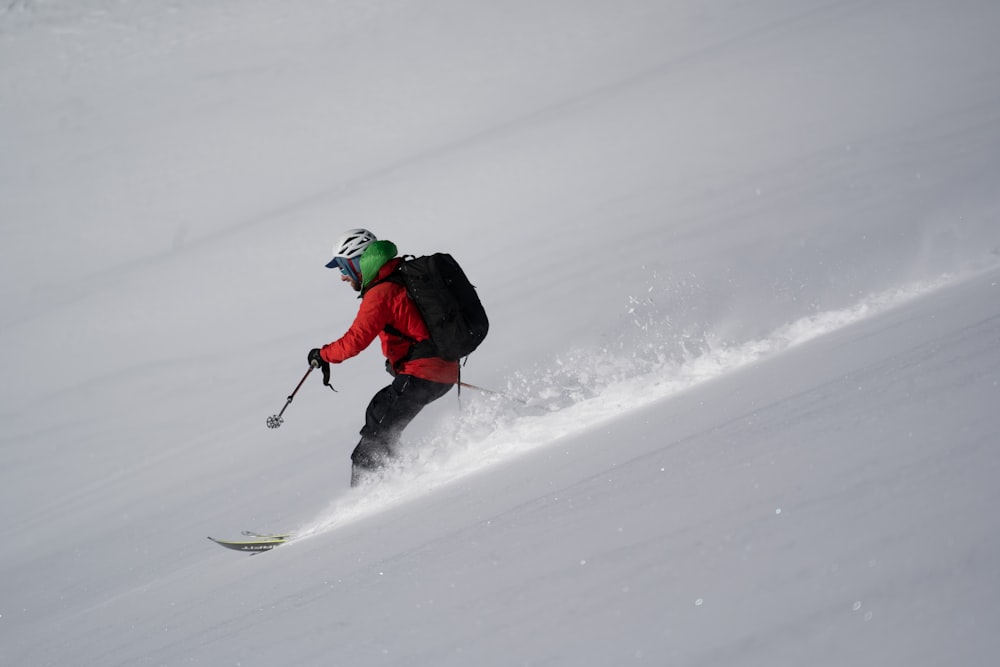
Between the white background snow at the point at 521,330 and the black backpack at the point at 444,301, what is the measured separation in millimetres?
732

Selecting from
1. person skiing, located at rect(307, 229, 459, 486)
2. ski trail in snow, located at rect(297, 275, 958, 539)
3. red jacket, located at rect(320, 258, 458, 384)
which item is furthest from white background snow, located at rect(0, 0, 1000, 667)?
red jacket, located at rect(320, 258, 458, 384)

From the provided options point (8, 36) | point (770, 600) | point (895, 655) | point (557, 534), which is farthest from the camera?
point (8, 36)

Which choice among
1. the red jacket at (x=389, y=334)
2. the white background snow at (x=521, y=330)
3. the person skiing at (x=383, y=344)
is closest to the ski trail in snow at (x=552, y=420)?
the white background snow at (x=521, y=330)

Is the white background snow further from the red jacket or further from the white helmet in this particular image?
the white helmet

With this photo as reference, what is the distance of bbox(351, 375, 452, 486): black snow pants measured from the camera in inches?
190

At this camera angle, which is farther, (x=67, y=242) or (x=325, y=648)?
(x=67, y=242)

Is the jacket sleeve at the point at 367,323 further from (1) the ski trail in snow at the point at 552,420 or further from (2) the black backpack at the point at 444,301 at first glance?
(1) the ski trail in snow at the point at 552,420

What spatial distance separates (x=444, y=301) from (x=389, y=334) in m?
0.44

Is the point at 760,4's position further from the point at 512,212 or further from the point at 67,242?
the point at 67,242

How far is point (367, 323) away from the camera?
438 centimetres

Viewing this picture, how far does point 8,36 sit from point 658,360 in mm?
12183

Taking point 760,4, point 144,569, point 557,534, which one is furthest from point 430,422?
point 760,4

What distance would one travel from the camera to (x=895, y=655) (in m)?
1.34

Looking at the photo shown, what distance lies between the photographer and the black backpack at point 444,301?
4.41m
